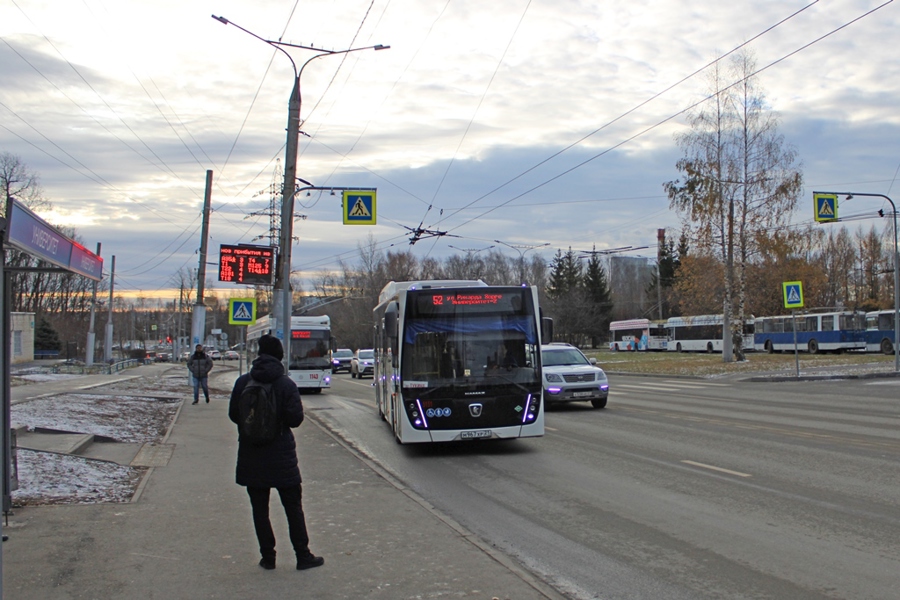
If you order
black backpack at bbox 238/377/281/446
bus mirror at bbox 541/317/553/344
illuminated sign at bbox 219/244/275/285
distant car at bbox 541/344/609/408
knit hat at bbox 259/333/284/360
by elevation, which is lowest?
distant car at bbox 541/344/609/408

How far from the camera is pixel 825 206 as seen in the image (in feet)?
88.9

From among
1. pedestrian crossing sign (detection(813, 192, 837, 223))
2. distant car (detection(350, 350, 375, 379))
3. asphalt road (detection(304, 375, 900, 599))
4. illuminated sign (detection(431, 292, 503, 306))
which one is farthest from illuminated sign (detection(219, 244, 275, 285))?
pedestrian crossing sign (detection(813, 192, 837, 223))

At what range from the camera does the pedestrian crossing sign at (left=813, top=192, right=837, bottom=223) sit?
2697cm

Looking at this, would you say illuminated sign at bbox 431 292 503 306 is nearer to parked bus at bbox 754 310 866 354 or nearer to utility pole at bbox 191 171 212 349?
utility pole at bbox 191 171 212 349

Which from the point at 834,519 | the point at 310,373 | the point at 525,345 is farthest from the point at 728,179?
the point at 834,519

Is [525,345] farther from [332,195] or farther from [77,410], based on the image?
[332,195]

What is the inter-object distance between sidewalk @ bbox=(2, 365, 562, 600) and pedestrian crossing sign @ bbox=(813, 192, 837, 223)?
74.1 ft

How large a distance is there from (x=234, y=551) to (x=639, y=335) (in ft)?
251

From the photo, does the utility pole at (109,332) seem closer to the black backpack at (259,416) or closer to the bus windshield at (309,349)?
the bus windshield at (309,349)

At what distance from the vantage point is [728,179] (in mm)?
44281

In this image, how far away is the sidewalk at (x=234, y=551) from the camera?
17.5ft

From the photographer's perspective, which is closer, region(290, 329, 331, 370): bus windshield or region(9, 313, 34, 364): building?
region(290, 329, 331, 370): bus windshield

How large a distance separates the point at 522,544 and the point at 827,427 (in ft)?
33.5

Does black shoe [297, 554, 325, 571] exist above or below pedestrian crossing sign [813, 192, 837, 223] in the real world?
below
